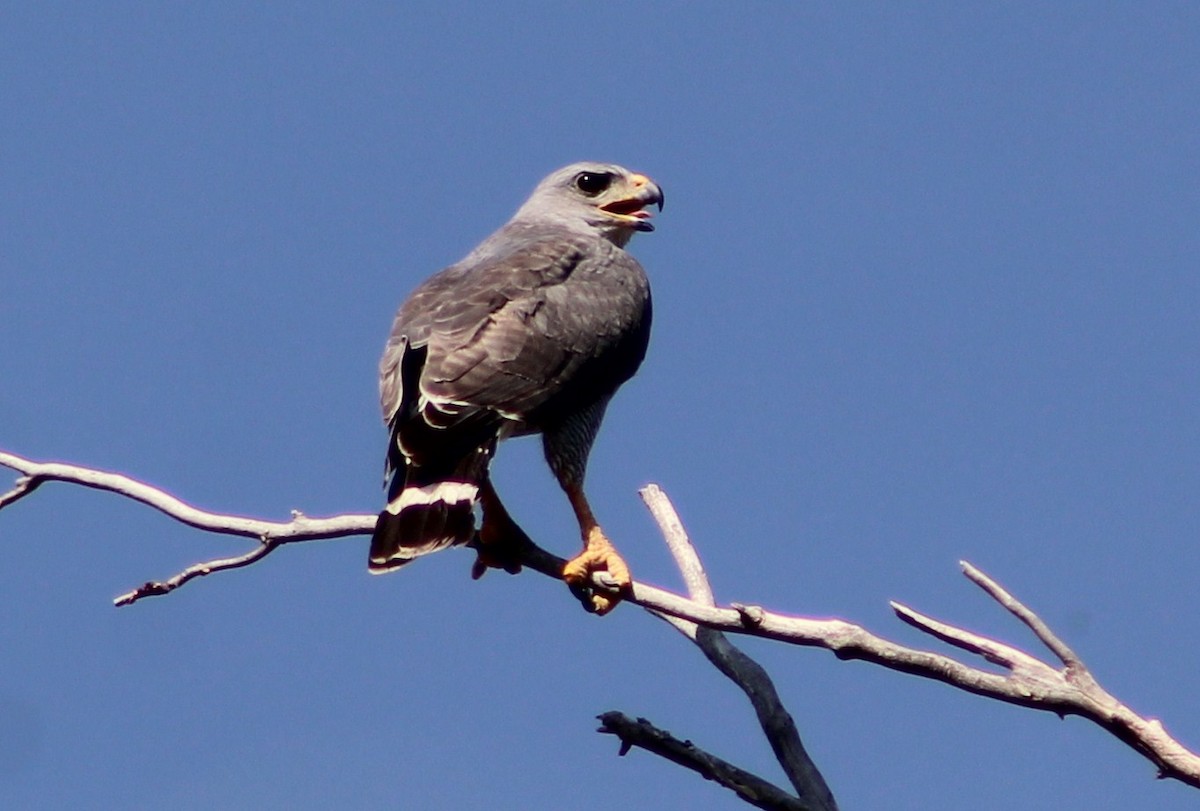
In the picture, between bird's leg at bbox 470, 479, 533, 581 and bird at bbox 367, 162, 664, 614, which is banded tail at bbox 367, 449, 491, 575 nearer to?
bird at bbox 367, 162, 664, 614

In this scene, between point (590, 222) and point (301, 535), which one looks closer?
point (301, 535)

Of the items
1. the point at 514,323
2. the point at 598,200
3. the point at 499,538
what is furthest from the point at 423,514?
the point at 598,200

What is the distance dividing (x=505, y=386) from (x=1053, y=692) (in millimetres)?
2356

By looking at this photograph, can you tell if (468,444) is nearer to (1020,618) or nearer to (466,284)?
(466,284)

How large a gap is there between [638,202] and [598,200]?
203 millimetres

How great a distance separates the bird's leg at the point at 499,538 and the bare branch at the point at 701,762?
1621mm

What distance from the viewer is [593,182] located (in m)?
8.27

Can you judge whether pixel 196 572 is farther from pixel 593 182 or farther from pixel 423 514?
pixel 593 182

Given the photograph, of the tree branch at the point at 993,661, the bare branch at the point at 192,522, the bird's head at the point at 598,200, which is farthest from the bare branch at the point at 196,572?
the bird's head at the point at 598,200

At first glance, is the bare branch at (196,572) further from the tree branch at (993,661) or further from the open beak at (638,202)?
the open beak at (638,202)

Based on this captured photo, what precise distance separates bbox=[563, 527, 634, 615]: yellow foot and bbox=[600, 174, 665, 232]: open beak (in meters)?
2.69

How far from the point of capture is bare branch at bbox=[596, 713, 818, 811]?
14.4ft

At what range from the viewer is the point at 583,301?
21.4 ft

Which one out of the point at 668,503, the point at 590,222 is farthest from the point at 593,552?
the point at 590,222
